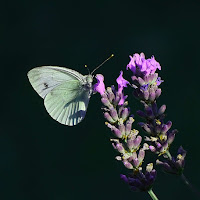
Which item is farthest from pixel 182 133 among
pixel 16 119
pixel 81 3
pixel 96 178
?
pixel 81 3

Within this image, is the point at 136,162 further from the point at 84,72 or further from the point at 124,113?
the point at 84,72

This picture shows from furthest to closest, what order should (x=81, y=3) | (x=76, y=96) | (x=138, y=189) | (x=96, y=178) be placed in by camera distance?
(x=81, y=3)
(x=96, y=178)
(x=76, y=96)
(x=138, y=189)

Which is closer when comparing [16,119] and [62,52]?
[16,119]

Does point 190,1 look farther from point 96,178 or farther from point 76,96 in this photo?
point 76,96

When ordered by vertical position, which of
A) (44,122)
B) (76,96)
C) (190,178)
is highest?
(76,96)

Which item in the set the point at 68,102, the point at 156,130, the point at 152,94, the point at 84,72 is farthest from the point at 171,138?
Result: the point at 84,72

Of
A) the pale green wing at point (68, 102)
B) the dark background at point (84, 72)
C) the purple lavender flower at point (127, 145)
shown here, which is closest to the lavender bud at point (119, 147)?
the purple lavender flower at point (127, 145)
